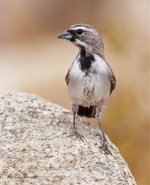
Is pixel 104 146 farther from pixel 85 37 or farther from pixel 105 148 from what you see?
pixel 85 37

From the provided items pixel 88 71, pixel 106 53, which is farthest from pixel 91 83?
pixel 106 53

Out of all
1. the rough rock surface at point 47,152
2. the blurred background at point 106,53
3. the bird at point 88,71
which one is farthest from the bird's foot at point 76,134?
the blurred background at point 106,53

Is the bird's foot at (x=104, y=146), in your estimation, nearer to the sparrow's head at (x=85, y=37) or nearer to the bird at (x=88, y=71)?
the bird at (x=88, y=71)

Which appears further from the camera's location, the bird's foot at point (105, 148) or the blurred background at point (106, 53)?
the blurred background at point (106, 53)

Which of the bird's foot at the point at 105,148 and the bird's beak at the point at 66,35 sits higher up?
A: the bird's beak at the point at 66,35

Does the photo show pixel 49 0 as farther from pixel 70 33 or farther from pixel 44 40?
pixel 70 33

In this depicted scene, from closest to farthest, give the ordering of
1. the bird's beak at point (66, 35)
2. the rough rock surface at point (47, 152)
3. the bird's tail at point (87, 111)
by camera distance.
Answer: the rough rock surface at point (47, 152) < the bird's beak at point (66, 35) < the bird's tail at point (87, 111)

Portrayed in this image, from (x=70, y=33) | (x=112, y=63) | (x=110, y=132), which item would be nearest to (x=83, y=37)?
(x=70, y=33)
